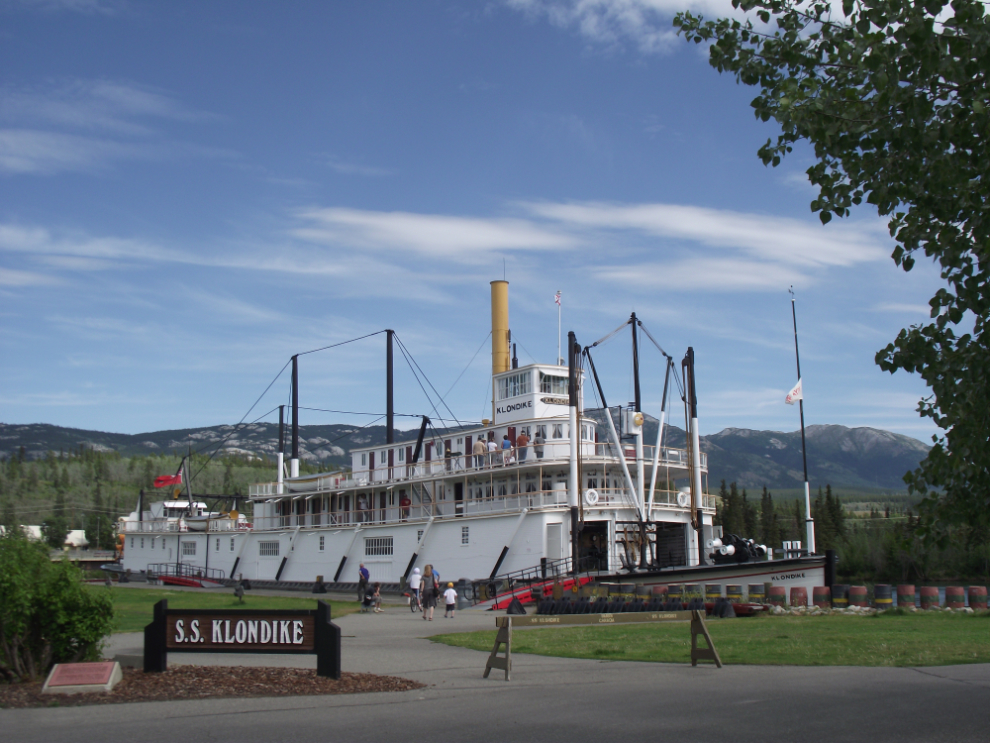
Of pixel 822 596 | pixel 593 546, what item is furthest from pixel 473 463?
pixel 822 596

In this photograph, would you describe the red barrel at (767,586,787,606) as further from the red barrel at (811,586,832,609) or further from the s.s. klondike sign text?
the s.s. klondike sign text

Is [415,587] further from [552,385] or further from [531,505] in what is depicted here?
[552,385]

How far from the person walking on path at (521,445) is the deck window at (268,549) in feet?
59.3

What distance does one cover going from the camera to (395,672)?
41.0 feet

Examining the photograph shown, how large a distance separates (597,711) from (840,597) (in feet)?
68.9

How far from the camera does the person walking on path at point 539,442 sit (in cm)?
3475

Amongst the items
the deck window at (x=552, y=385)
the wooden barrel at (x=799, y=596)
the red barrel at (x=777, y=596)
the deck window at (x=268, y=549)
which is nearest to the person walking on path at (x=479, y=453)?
the deck window at (x=552, y=385)

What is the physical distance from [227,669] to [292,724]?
3740 millimetres

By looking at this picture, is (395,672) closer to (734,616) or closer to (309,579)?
(734,616)

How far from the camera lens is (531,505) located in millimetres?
35375

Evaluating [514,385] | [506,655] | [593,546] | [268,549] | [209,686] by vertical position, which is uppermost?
[514,385]

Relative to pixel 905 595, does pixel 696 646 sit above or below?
above

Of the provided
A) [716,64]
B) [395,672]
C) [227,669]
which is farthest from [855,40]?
[227,669]

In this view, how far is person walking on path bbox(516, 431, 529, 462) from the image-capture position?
3527cm
